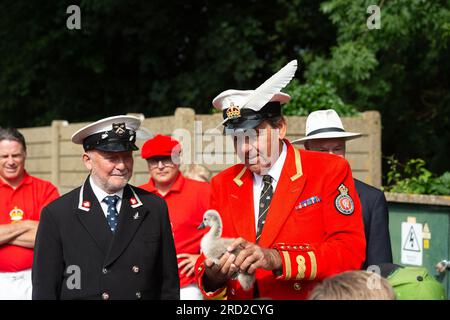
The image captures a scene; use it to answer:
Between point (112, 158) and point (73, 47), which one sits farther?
point (73, 47)

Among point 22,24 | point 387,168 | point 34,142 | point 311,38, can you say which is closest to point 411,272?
point 387,168

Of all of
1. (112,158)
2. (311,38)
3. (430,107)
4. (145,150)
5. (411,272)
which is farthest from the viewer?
(311,38)

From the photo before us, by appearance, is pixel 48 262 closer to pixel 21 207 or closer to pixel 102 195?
pixel 102 195

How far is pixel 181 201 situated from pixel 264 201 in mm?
3531

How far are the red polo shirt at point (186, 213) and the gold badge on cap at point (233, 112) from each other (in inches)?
136

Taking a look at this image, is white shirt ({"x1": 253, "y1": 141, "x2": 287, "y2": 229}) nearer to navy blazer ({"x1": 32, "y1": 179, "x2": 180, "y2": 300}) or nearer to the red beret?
navy blazer ({"x1": 32, "y1": 179, "x2": 180, "y2": 300})

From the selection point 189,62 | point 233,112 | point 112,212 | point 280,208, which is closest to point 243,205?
point 280,208

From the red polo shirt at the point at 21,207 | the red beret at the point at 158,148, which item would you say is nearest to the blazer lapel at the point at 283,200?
the red polo shirt at the point at 21,207

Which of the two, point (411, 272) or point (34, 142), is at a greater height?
point (34, 142)

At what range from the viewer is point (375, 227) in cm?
521

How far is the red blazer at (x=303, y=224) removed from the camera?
3916mm

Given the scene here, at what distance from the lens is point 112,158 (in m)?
4.66
